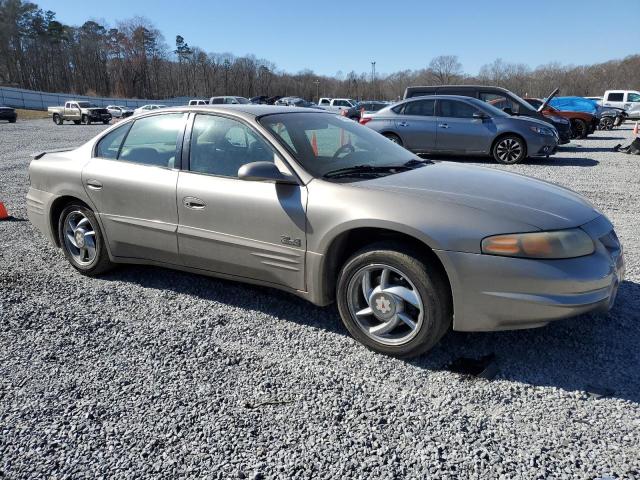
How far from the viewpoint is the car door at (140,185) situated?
3.67 m

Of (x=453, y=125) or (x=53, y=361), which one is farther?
(x=453, y=125)

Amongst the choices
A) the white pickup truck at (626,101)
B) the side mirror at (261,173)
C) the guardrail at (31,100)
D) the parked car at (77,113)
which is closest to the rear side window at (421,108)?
the side mirror at (261,173)

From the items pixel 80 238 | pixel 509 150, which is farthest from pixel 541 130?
pixel 80 238

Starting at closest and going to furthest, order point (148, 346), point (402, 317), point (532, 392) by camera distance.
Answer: point (532, 392)
point (402, 317)
point (148, 346)

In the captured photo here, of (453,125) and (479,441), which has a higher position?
(453,125)

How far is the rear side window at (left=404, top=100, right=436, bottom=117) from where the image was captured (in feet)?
38.9

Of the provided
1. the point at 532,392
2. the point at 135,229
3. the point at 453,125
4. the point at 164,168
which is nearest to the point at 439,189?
the point at 532,392

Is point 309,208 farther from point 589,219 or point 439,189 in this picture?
point 589,219

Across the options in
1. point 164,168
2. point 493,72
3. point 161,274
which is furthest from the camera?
point 493,72

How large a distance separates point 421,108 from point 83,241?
965cm

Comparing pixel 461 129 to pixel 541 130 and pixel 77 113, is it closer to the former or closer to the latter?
pixel 541 130

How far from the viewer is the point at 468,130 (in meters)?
11.5

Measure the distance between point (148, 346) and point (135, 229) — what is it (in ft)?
3.71

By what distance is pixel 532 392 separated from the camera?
8.43 feet
